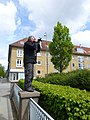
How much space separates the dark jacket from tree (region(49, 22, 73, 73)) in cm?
2714

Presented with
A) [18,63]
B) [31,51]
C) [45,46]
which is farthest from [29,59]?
[45,46]

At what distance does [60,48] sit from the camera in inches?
1323

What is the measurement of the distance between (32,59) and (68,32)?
30.2 metres

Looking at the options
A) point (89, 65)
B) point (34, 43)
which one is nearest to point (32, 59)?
point (34, 43)

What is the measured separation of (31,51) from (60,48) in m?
27.9

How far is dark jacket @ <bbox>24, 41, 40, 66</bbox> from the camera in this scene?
5828 mm

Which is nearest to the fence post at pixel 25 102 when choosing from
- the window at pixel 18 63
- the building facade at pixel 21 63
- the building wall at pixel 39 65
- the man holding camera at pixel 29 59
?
the man holding camera at pixel 29 59

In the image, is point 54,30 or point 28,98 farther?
point 54,30

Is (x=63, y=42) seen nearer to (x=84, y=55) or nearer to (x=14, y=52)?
(x=14, y=52)

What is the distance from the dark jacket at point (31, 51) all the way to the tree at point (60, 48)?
89.0ft

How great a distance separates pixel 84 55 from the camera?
6372cm

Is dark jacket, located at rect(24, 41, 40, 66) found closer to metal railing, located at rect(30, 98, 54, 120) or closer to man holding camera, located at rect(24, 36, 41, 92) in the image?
man holding camera, located at rect(24, 36, 41, 92)

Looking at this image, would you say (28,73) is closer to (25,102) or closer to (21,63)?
(25,102)

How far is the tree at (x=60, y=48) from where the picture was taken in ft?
110
